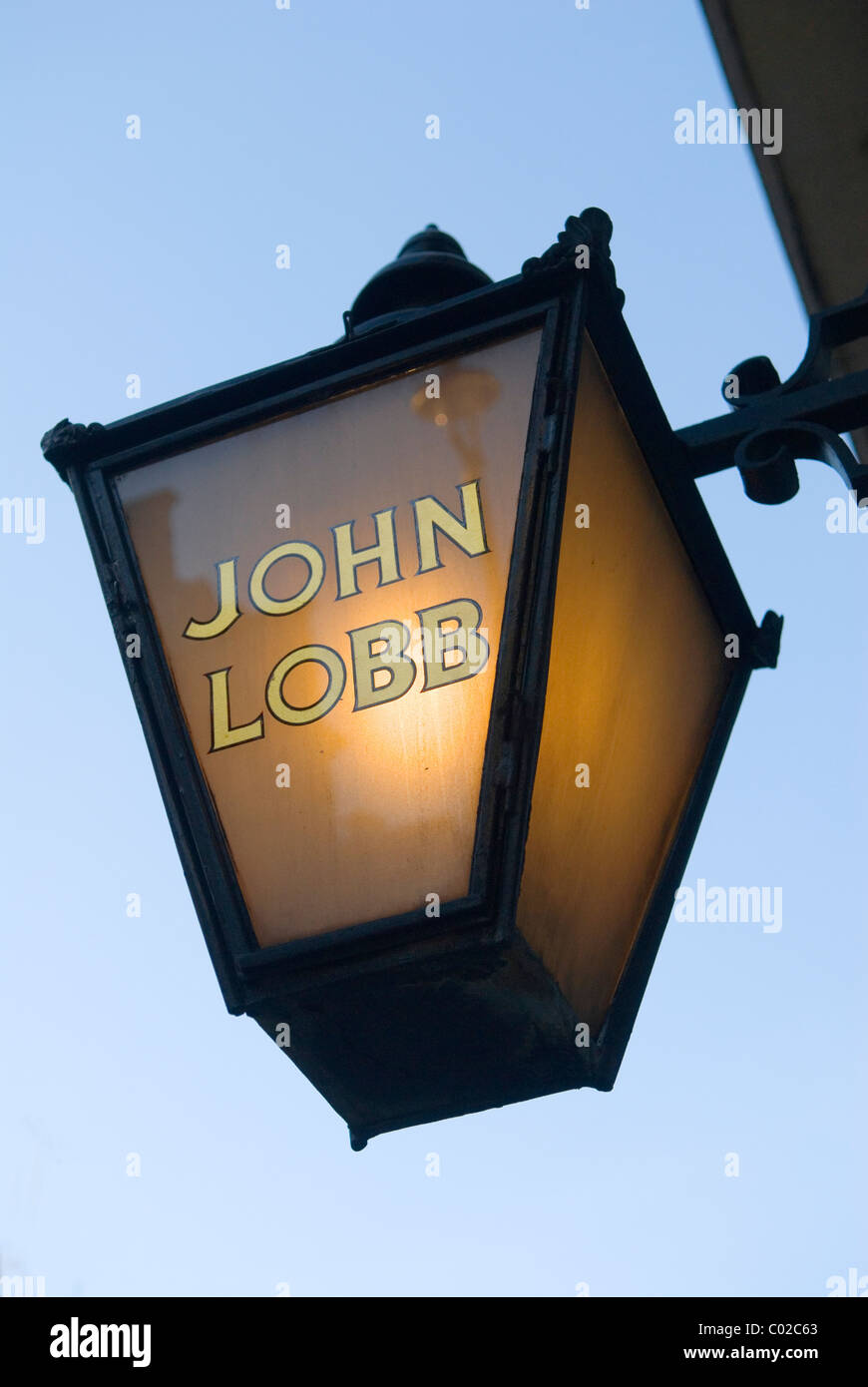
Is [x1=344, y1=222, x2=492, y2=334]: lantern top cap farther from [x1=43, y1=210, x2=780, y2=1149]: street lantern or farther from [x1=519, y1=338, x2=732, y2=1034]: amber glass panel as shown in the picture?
[x1=519, y1=338, x2=732, y2=1034]: amber glass panel

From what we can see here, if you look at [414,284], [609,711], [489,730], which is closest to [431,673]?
[489,730]

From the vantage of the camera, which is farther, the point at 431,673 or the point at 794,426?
the point at 794,426

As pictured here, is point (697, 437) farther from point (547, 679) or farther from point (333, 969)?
point (333, 969)

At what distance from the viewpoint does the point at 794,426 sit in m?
2.35

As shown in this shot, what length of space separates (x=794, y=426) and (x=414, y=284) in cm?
80

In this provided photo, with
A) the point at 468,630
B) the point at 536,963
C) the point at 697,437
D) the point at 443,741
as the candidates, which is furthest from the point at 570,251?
the point at 536,963

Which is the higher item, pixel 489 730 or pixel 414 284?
pixel 414 284

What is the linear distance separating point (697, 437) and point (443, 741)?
0.77 metres

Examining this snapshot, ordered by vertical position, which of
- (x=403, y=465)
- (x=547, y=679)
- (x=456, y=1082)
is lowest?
(x=456, y=1082)

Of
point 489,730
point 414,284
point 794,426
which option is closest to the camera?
point 489,730

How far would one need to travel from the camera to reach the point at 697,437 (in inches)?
95.4

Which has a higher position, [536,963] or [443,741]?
[443,741]

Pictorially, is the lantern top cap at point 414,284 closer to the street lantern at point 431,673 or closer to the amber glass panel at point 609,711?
the street lantern at point 431,673

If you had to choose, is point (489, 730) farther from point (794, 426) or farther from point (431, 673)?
point (794, 426)
